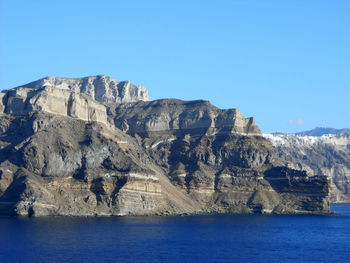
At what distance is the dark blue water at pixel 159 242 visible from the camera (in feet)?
410

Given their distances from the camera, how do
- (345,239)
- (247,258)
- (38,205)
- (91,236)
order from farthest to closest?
(38,205)
(345,239)
(91,236)
(247,258)

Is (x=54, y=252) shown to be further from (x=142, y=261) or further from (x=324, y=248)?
(x=324, y=248)

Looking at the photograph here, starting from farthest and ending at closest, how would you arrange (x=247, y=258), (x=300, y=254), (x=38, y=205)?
(x=38, y=205) < (x=300, y=254) < (x=247, y=258)

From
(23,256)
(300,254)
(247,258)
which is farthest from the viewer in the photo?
(300,254)

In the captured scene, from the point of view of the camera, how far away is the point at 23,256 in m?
119

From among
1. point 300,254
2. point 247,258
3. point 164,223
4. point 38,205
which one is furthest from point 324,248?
point 38,205

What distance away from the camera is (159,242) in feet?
483

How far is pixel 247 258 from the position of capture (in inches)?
5054

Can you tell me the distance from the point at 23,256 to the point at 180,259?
26769 millimetres

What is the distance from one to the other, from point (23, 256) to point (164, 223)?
257 ft

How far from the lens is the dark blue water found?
124938 millimetres

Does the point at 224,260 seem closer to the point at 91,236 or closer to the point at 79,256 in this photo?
the point at 79,256

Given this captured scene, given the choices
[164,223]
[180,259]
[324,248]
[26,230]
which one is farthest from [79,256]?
[164,223]

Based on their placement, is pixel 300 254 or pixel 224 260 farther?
pixel 300 254
